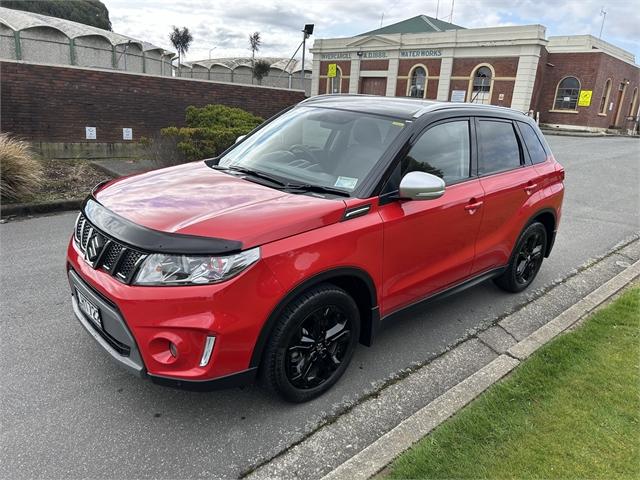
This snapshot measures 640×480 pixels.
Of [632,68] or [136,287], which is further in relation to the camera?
[632,68]

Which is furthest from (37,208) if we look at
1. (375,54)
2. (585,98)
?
(375,54)

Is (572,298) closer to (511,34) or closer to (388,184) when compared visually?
(388,184)

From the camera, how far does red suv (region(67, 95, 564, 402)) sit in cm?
237

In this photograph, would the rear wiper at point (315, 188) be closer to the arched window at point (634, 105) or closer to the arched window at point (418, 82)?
the arched window at point (418, 82)

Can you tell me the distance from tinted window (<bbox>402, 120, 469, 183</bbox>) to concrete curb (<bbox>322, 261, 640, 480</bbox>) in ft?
4.70

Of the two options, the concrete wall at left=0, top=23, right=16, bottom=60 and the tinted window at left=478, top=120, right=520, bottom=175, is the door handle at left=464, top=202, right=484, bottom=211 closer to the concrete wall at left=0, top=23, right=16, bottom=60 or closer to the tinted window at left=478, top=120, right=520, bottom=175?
the tinted window at left=478, top=120, right=520, bottom=175

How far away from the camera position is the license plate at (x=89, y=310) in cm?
268

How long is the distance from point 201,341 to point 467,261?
2382 mm

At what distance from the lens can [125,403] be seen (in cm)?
286

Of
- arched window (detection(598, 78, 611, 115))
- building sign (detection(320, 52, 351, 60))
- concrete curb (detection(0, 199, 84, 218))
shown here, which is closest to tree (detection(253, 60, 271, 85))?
building sign (detection(320, 52, 351, 60))

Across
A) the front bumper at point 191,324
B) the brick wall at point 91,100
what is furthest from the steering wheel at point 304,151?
the brick wall at point 91,100

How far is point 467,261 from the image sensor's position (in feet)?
12.7

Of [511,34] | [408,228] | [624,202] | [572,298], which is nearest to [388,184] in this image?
[408,228]

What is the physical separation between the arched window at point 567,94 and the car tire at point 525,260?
1597 inches
